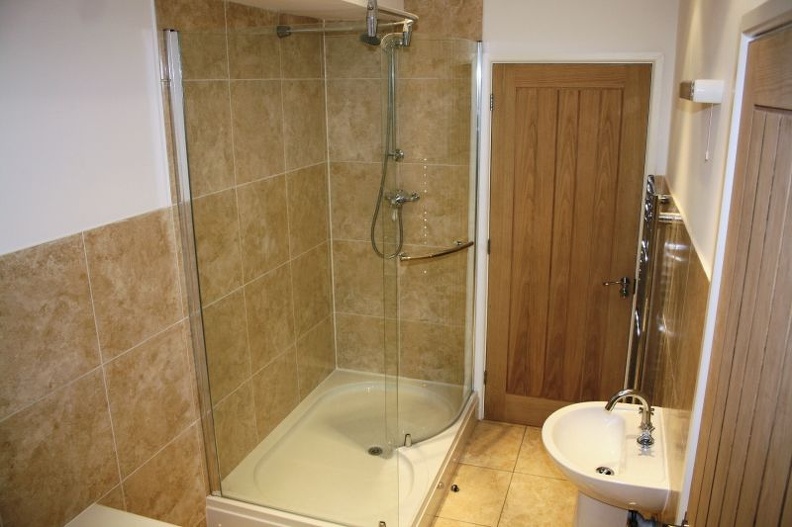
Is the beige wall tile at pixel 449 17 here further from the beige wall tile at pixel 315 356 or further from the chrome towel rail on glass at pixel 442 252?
the beige wall tile at pixel 315 356

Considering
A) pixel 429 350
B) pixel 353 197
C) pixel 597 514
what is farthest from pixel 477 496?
pixel 353 197

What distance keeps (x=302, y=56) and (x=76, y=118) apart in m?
1.24

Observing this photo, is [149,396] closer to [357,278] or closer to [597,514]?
[357,278]

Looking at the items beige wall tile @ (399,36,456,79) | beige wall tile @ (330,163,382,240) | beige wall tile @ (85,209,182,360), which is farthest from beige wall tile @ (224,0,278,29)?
beige wall tile @ (85,209,182,360)

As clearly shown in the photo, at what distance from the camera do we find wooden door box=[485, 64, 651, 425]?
11.0 feet

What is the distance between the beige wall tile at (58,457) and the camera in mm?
1801

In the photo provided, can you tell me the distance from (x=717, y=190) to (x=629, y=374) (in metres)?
2.25

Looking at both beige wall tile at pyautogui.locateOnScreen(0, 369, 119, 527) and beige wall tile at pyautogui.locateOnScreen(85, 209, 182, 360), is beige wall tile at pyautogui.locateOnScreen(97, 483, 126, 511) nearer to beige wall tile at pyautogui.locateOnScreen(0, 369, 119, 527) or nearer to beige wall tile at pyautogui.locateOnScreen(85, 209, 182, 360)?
beige wall tile at pyautogui.locateOnScreen(0, 369, 119, 527)

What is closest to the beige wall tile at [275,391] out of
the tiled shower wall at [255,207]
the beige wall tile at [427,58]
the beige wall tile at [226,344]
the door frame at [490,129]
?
the tiled shower wall at [255,207]

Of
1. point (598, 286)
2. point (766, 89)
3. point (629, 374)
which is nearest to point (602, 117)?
point (598, 286)

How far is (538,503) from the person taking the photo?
3176mm

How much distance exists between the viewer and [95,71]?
197 cm

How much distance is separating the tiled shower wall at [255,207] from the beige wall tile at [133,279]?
0.63 ft

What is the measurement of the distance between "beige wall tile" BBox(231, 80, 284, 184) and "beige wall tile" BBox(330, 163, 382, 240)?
327 millimetres
